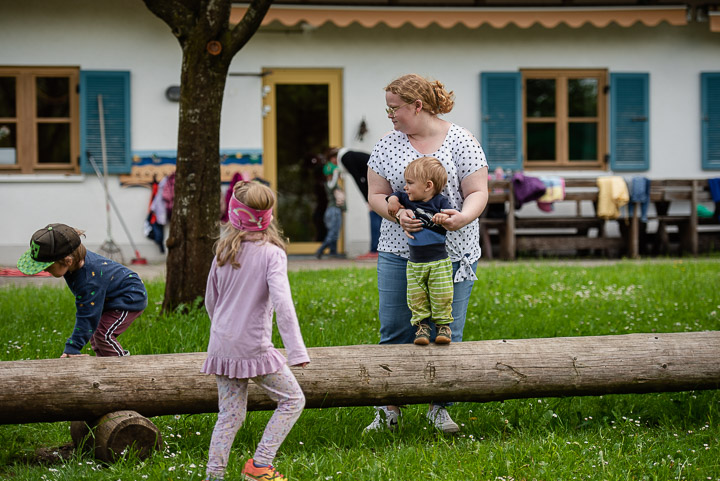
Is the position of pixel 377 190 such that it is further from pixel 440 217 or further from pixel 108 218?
pixel 108 218

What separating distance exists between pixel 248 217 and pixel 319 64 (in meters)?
9.96

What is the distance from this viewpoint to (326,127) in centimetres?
1323

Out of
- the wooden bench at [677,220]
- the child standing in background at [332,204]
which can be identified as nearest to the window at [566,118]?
the wooden bench at [677,220]

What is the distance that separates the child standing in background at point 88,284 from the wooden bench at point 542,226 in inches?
316

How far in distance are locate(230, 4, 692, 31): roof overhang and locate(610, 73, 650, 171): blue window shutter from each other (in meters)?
1.00

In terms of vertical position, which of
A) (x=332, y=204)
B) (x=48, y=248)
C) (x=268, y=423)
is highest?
(x=332, y=204)

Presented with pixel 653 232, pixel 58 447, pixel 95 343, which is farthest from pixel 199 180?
pixel 653 232

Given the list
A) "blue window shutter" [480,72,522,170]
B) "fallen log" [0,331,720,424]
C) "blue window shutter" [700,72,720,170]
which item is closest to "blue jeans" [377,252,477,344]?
"fallen log" [0,331,720,424]

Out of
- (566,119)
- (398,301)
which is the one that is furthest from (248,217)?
(566,119)

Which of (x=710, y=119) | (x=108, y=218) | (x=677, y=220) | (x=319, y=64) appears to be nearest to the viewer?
(x=108, y=218)

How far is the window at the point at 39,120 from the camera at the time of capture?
12.4m

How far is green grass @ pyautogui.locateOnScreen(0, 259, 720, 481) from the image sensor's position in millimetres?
3613

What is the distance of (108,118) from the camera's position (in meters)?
12.5

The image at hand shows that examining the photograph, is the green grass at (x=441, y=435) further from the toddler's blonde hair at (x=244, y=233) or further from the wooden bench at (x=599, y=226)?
the wooden bench at (x=599, y=226)
